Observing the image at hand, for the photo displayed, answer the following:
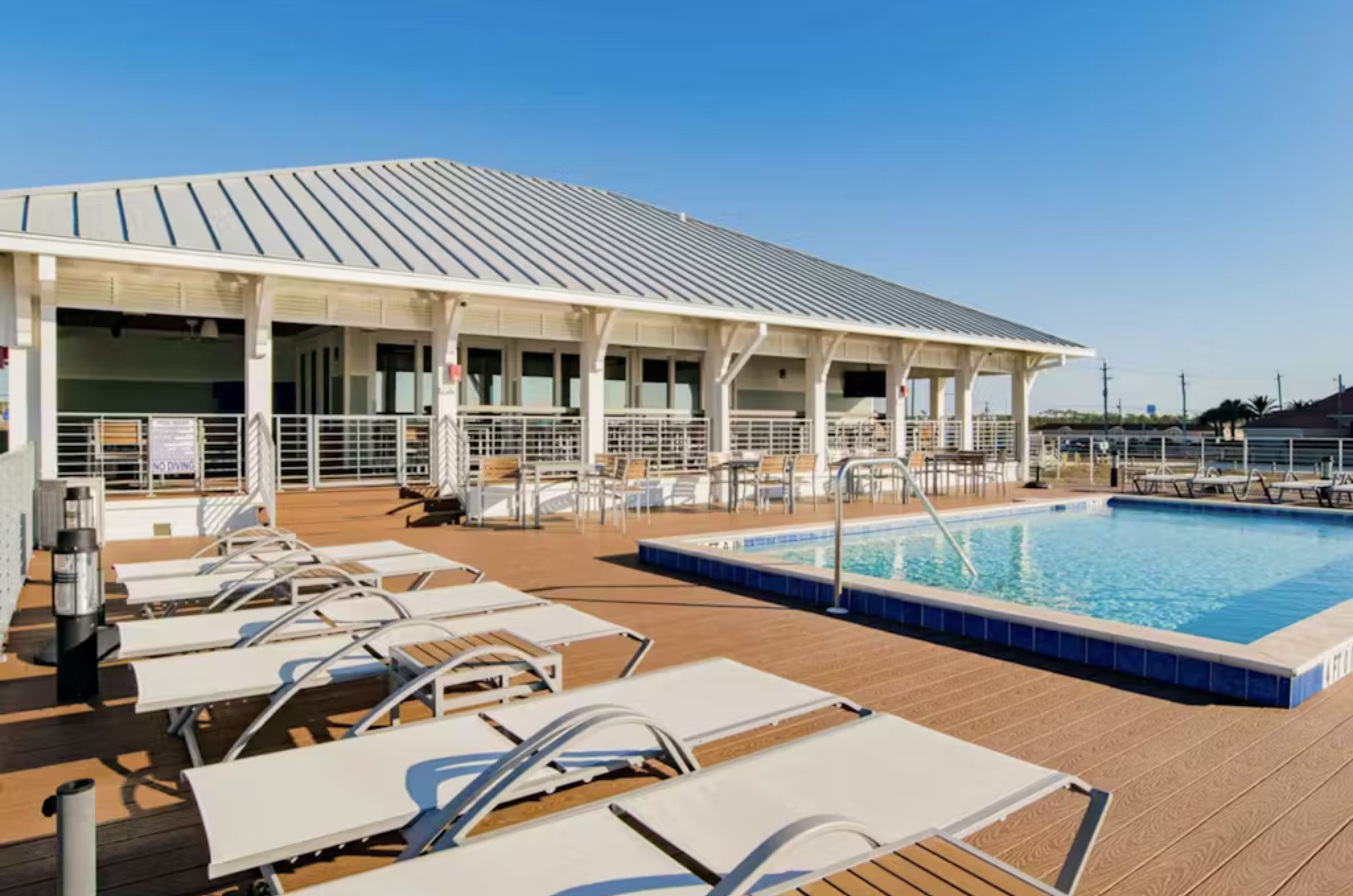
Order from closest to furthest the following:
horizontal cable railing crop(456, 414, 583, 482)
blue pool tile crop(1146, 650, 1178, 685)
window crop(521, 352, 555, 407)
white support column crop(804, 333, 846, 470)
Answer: blue pool tile crop(1146, 650, 1178, 685) → horizontal cable railing crop(456, 414, 583, 482) → window crop(521, 352, 555, 407) → white support column crop(804, 333, 846, 470)

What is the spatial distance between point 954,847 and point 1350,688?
11.9 feet

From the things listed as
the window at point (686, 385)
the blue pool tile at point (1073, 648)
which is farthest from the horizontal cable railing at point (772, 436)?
the blue pool tile at point (1073, 648)

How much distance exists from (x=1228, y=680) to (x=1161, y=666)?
12.2 inches

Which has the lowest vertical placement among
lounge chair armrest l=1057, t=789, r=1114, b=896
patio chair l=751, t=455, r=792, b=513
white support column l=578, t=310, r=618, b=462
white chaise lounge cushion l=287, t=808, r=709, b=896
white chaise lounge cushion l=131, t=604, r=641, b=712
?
lounge chair armrest l=1057, t=789, r=1114, b=896

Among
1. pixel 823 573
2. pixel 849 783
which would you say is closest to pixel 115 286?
pixel 823 573

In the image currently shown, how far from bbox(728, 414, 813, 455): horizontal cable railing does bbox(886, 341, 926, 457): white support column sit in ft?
6.16

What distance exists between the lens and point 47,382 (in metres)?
8.53

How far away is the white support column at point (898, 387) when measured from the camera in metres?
16.1

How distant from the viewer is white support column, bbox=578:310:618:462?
1209 centimetres

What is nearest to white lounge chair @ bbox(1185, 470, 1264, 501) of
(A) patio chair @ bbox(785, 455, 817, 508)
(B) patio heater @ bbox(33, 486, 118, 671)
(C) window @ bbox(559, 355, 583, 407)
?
(A) patio chair @ bbox(785, 455, 817, 508)

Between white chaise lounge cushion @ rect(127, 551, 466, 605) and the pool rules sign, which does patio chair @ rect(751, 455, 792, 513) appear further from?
the pool rules sign

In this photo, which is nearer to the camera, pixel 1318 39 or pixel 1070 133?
pixel 1318 39

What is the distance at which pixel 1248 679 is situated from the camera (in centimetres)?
388

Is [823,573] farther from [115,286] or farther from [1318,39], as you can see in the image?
[1318,39]
